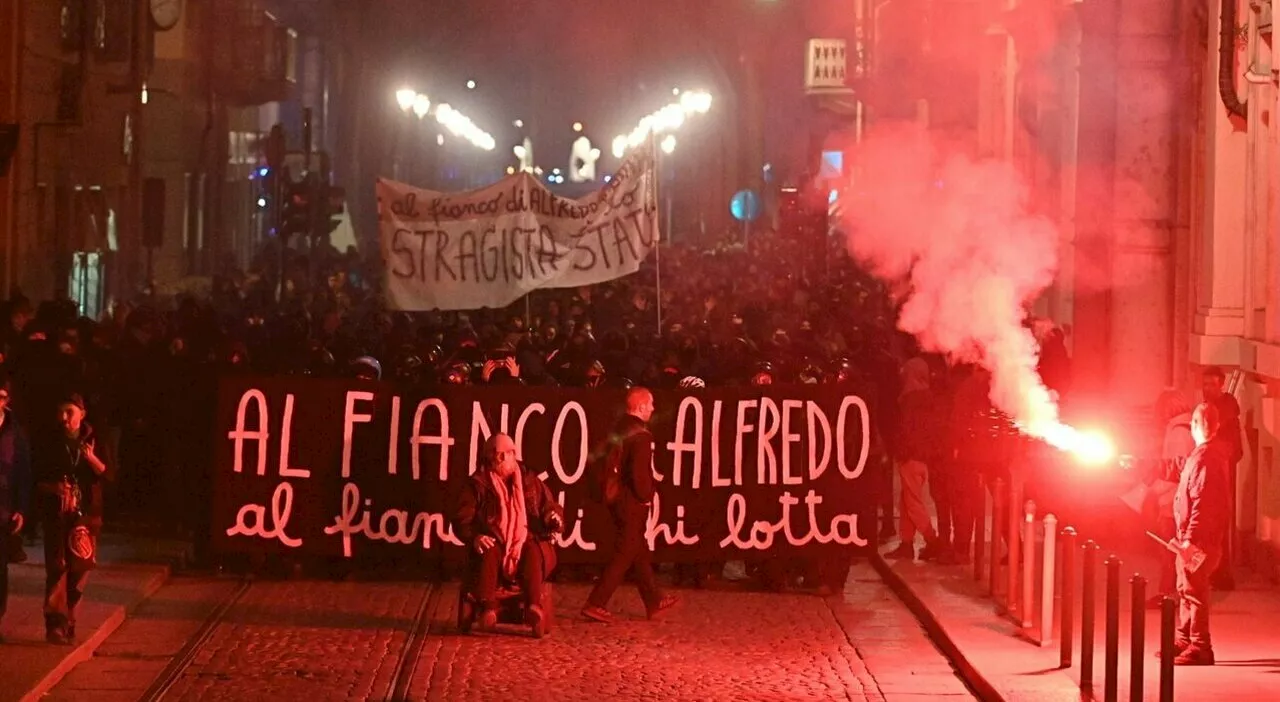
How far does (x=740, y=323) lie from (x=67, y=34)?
12.0 metres

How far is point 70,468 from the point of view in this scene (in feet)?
37.7

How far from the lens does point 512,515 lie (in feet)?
38.8

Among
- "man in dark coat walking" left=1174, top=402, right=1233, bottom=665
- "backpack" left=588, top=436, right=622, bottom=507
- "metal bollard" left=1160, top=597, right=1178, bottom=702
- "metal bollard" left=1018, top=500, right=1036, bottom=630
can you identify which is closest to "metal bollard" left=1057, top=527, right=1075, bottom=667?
"man in dark coat walking" left=1174, top=402, right=1233, bottom=665

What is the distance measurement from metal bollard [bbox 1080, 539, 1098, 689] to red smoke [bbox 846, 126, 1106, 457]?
1.17 m

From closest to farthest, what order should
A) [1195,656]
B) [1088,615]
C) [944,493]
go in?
[1088,615] < [1195,656] < [944,493]

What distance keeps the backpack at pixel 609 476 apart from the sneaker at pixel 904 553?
3983 millimetres

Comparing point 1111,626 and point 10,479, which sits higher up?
point 10,479

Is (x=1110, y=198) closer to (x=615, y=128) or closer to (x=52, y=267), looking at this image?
(x=52, y=267)

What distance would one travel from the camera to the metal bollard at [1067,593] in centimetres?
1069

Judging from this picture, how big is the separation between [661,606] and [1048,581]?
2.50 m

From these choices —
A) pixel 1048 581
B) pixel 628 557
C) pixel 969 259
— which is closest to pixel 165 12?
pixel 969 259

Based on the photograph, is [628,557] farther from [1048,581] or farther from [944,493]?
[944,493]

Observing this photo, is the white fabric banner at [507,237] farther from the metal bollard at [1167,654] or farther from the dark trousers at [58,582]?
the metal bollard at [1167,654]

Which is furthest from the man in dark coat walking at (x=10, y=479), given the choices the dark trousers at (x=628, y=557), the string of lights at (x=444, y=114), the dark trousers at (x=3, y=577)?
the string of lights at (x=444, y=114)
